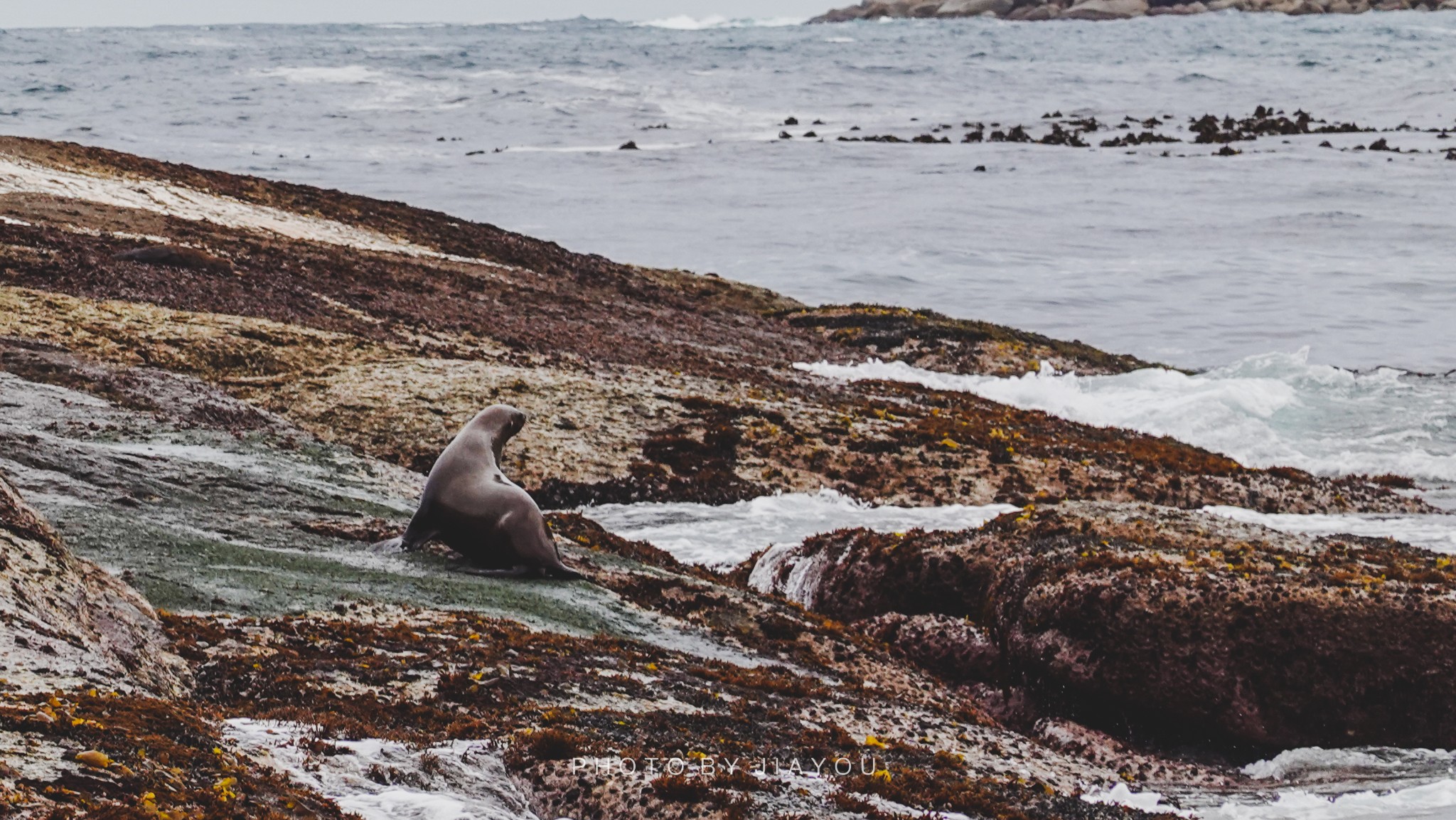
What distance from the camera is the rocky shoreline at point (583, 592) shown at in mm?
7211

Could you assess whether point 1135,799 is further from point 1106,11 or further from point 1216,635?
point 1106,11

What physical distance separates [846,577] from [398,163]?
62.2 m

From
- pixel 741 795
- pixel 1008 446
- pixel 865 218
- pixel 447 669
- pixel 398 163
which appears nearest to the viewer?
pixel 741 795

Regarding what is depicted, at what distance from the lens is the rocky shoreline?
7.21 metres

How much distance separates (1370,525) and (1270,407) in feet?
33.0

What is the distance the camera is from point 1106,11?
184250mm

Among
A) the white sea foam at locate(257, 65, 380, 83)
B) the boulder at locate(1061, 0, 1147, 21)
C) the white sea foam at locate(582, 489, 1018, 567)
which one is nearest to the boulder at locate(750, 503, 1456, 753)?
the white sea foam at locate(582, 489, 1018, 567)

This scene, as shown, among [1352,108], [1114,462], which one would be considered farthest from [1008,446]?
[1352,108]

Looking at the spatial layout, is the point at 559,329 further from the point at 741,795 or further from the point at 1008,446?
the point at 741,795

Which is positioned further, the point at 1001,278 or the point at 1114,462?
the point at 1001,278

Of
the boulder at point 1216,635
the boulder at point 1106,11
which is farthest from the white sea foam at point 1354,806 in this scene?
the boulder at point 1106,11

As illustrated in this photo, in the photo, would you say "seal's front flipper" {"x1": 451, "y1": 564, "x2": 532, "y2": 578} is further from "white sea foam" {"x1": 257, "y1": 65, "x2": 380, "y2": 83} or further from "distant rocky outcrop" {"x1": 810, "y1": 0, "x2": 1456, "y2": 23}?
"distant rocky outcrop" {"x1": 810, "y1": 0, "x2": 1456, "y2": 23}

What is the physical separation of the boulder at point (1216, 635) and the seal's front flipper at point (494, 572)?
3788 millimetres

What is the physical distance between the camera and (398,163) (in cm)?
7206
